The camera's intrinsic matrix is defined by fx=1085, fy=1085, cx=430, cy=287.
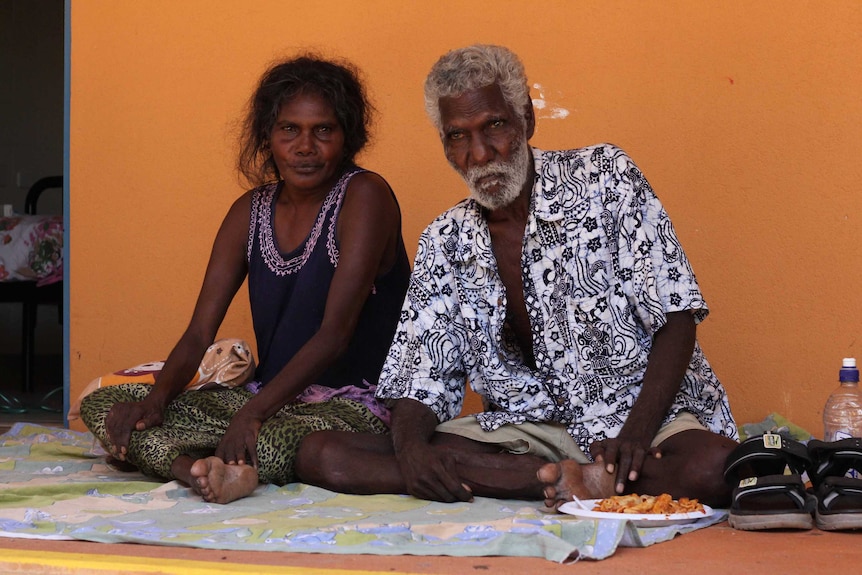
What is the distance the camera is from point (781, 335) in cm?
415

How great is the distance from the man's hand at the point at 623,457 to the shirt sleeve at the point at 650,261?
1.24ft

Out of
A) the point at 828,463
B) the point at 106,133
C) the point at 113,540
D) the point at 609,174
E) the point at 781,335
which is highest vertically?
the point at 106,133

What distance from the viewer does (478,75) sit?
3.18 meters

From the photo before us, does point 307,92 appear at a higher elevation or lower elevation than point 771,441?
higher

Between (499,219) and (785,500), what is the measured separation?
1.23 meters

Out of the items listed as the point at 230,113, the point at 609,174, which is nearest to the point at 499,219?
the point at 609,174

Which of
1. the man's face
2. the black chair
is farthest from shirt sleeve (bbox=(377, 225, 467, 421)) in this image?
the black chair

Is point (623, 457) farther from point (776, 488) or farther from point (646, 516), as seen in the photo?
point (776, 488)

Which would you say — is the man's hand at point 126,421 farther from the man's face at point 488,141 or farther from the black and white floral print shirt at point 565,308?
the man's face at point 488,141

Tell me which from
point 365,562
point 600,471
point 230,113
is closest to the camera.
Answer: point 365,562

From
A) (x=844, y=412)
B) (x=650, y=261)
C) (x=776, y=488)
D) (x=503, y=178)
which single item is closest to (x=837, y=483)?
(x=776, y=488)

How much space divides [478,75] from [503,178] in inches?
12.2

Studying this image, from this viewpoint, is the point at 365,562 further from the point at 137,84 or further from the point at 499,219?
the point at 137,84

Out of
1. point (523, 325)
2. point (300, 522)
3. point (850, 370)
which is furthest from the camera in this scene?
point (850, 370)
